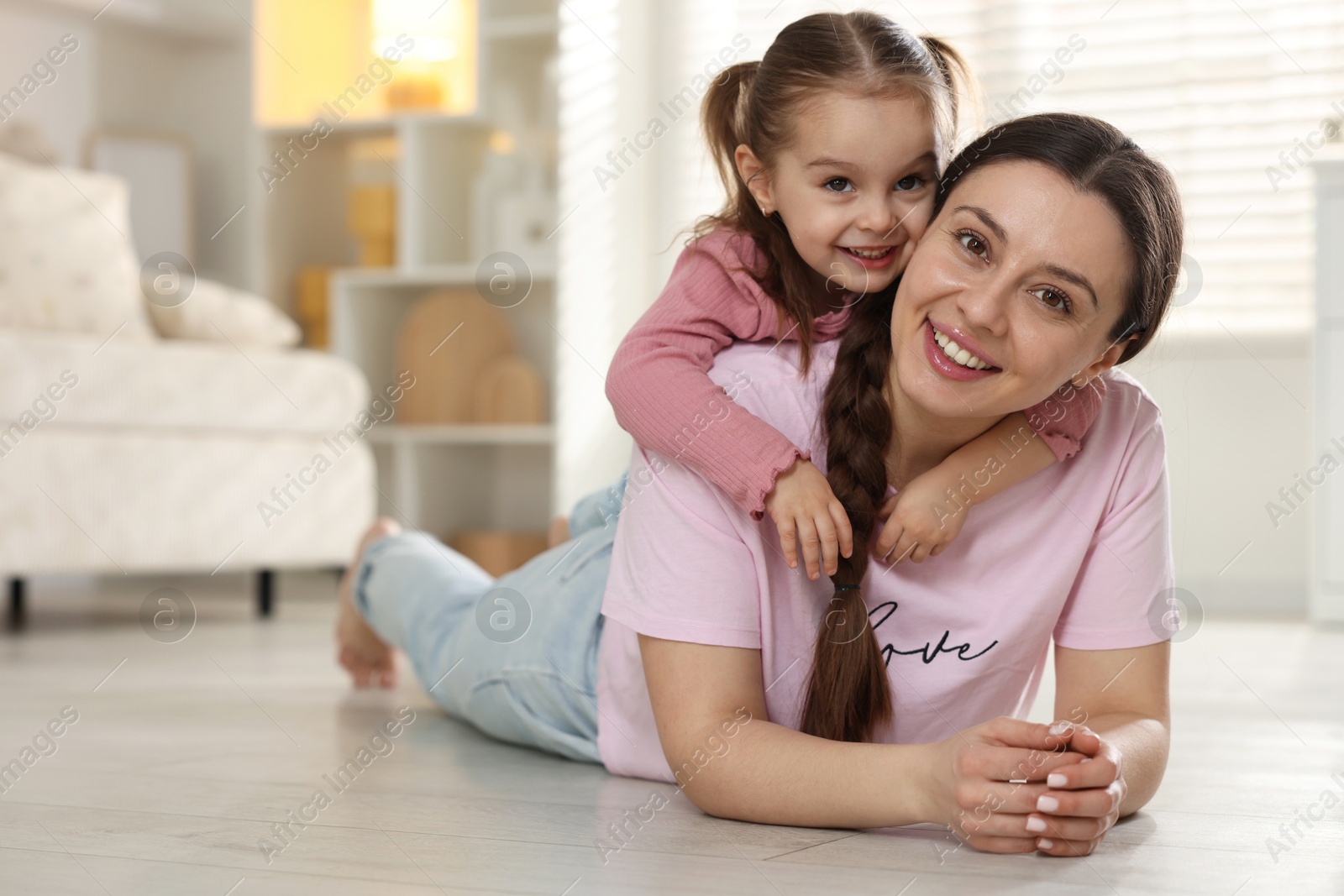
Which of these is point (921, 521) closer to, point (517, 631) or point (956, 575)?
point (956, 575)

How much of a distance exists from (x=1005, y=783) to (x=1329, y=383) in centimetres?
203

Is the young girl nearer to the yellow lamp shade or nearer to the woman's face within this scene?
the woman's face

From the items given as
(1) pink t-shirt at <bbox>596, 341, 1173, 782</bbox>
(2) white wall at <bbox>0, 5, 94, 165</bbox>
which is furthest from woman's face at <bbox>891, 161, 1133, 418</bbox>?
(2) white wall at <bbox>0, 5, 94, 165</bbox>

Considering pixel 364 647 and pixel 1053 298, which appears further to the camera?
pixel 364 647

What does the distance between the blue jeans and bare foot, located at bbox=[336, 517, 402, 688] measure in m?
0.12

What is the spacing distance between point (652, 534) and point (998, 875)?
325 mm

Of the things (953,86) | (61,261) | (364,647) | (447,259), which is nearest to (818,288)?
(953,86)

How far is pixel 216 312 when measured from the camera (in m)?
2.60

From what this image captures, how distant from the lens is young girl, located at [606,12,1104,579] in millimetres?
884

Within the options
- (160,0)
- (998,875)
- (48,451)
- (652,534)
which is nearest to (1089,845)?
(998,875)

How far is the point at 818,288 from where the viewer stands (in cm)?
107

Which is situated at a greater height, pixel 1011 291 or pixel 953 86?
pixel 953 86

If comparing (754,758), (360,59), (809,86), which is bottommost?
(754,758)

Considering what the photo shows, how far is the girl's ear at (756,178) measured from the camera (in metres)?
1.12
